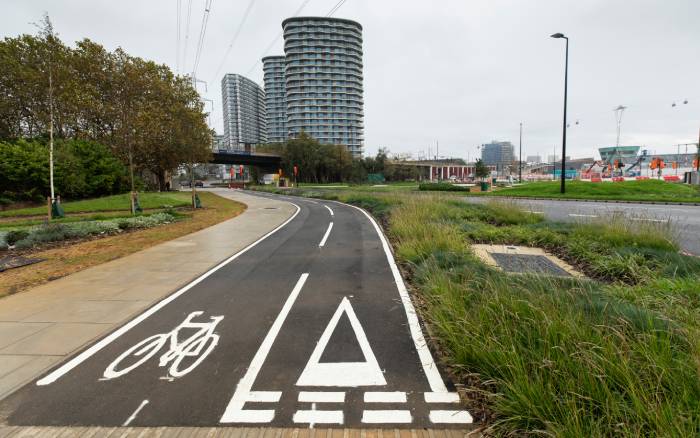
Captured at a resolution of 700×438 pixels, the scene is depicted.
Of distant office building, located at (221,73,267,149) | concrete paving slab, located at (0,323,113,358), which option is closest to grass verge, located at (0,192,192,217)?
concrete paving slab, located at (0,323,113,358)

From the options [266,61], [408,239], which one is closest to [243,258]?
[408,239]

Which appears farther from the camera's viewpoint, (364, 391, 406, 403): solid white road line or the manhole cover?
the manhole cover

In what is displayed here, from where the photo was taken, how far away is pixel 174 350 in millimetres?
4160

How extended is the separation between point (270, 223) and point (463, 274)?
Result: 12.8m

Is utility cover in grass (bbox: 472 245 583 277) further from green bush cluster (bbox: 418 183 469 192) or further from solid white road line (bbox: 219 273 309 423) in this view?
green bush cluster (bbox: 418 183 469 192)

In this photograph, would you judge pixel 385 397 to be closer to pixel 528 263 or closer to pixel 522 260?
pixel 522 260

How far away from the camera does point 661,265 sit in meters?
6.19

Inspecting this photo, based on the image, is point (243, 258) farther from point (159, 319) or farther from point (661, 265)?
point (661, 265)

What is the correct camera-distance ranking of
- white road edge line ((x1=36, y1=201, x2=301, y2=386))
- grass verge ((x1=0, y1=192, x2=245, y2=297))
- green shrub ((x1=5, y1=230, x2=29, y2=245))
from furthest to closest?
green shrub ((x1=5, y1=230, x2=29, y2=245)) → grass verge ((x1=0, y1=192, x2=245, y2=297)) → white road edge line ((x1=36, y1=201, x2=301, y2=386))

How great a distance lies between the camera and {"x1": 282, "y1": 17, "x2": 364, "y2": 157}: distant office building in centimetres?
14175

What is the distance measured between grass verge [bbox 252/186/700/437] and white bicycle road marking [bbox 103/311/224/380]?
9.57ft

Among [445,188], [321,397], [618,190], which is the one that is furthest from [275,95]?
[321,397]

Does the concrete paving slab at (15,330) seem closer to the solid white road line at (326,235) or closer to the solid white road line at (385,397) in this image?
the solid white road line at (385,397)

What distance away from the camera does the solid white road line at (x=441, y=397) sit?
10.3ft
